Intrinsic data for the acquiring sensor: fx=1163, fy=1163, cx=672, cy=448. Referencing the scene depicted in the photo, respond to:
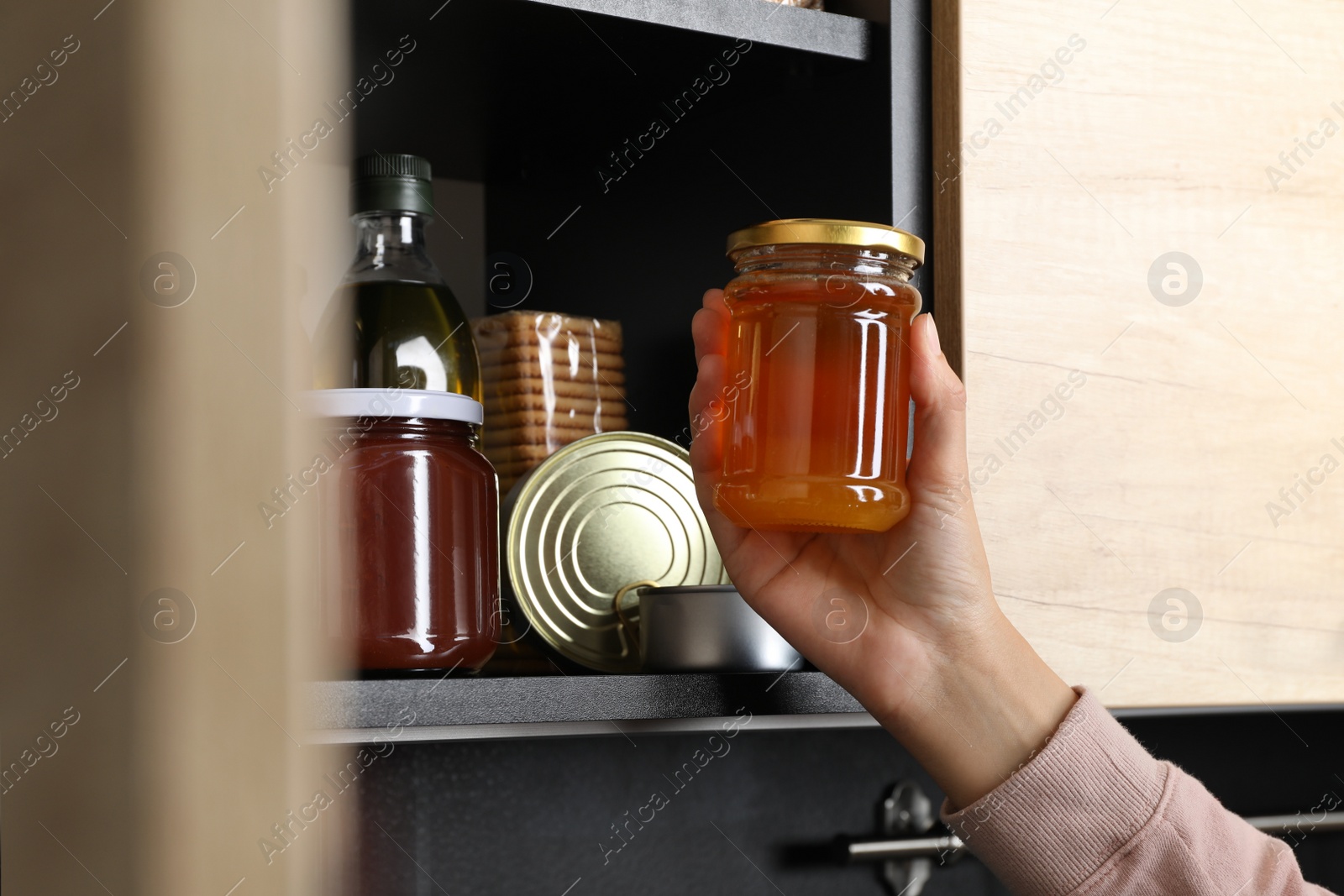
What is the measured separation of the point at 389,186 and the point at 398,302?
0.27ft

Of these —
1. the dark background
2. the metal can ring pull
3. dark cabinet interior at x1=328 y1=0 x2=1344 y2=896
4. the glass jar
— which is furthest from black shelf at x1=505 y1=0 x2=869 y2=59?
the dark background

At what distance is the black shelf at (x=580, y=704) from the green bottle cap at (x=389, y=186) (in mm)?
317

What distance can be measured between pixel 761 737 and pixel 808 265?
671 millimetres

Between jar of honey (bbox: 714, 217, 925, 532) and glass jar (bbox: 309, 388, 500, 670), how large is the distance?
0.55ft

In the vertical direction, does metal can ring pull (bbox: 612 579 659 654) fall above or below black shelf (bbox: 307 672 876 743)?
above

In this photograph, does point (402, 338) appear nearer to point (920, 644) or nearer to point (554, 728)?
point (554, 728)

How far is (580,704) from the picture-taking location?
682mm

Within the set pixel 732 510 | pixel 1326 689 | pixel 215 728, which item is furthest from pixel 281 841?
pixel 1326 689

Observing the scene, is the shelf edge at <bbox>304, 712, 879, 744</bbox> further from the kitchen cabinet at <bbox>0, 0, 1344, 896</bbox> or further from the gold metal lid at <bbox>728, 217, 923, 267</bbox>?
the gold metal lid at <bbox>728, 217, 923, 267</bbox>

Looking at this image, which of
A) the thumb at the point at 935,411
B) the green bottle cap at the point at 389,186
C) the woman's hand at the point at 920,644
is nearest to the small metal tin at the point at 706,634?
the woman's hand at the point at 920,644

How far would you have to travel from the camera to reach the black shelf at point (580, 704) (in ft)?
2.07

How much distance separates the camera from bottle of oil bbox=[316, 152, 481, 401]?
740mm

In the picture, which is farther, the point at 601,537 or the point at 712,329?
the point at 601,537

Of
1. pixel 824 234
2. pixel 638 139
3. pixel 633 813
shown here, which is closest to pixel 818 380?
pixel 824 234
